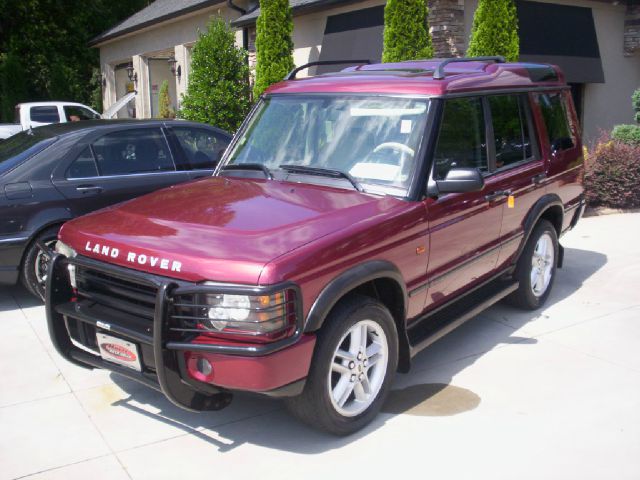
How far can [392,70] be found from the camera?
17.0ft

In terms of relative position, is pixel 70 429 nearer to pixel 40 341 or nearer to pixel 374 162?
pixel 40 341

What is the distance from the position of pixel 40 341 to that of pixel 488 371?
351cm

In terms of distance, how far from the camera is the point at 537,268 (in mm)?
5879

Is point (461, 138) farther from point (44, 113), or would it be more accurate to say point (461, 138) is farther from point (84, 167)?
point (44, 113)

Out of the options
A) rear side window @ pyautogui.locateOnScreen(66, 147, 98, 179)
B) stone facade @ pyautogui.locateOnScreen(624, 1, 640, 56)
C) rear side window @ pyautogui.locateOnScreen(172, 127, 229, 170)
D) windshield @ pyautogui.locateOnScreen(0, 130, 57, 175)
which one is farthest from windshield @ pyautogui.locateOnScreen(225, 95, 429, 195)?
stone facade @ pyautogui.locateOnScreen(624, 1, 640, 56)

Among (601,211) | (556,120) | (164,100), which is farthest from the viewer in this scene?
(164,100)

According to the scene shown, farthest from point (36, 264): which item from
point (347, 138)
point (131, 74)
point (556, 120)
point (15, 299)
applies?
point (131, 74)

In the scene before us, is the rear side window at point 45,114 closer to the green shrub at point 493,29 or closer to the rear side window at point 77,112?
the rear side window at point 77,112

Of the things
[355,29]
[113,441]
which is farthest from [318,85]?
[355,29]

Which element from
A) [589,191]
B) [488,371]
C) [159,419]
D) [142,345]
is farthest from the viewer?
[589,191]

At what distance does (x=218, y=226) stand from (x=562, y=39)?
1181 centimetres

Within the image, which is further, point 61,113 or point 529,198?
point 61,113

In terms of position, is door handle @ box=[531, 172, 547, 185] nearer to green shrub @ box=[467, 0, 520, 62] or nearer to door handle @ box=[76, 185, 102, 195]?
door handle @ box=[76, 185, 102, 195]

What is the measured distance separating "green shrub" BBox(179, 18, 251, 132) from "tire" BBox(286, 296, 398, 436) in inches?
415
